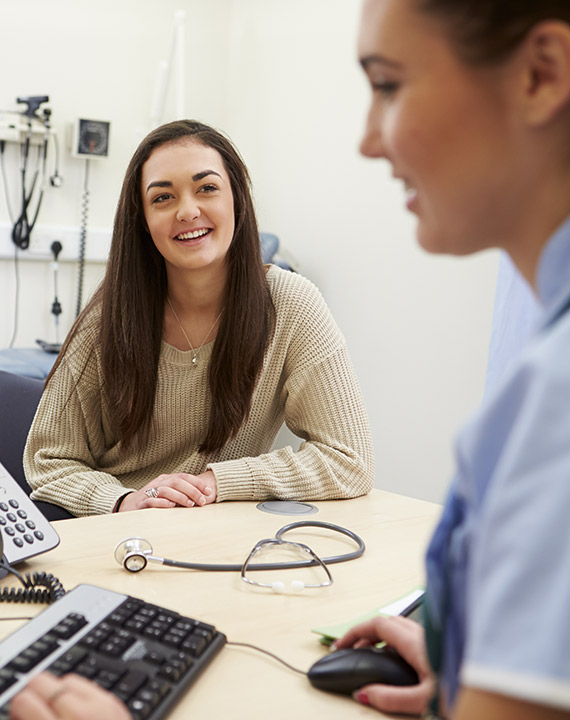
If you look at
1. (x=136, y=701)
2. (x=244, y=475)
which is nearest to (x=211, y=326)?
(x=244, y=475)

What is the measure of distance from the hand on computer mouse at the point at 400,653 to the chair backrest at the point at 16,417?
1043 millimetres

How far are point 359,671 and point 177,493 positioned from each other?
2.12ft

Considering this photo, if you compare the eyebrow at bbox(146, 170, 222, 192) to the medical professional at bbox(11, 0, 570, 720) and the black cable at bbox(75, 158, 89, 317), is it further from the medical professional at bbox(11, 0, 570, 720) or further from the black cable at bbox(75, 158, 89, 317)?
the black cable at bbox(75, 158, 89, 317)

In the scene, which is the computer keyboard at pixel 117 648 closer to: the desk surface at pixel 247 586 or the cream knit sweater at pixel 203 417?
the desk surface at pixel 247 586

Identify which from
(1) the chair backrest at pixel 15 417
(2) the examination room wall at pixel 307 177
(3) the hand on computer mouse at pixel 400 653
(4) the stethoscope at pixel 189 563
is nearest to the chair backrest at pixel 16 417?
(1) the chair backrest at pixel 15 417

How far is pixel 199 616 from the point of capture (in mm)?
886

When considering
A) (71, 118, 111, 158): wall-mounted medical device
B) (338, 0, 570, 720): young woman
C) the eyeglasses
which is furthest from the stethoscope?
(71, 118, 111, 158): wall-mounted medical device

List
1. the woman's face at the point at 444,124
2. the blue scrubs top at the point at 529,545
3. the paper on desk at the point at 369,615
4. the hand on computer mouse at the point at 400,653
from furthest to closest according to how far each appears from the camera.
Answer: the paper on desk at the point at 369,615 < the hand on computer mouse at the point at 400,653 < the woman's face at the point at 444,124 < the blue scrubs top at the point at 529,545

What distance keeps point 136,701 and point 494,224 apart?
455mm

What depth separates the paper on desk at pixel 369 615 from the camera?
0.84 m

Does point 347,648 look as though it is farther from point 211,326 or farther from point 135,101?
point 135,101

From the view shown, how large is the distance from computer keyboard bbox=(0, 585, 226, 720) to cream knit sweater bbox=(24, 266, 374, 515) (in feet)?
2.22

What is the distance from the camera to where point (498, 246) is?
51 centimetres

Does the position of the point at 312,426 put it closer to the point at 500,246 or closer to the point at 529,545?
the point at 500,246
